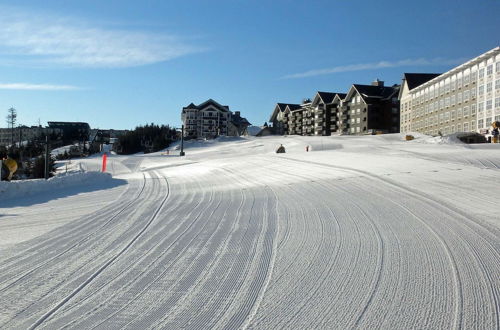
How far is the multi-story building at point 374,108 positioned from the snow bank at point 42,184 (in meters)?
83.3

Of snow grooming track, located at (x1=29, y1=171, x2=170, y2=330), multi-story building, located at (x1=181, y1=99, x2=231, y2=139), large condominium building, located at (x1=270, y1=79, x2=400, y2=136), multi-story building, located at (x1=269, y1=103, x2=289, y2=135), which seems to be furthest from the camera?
multi-story building, located at (x1=269, y1=103, x2=289, y2=135)

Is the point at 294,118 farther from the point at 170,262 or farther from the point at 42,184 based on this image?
the point at 170,262

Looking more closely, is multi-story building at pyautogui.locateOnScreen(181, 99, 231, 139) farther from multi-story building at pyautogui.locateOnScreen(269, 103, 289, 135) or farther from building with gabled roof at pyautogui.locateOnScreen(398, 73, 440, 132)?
building with gabled roof at pyautogui.locateOnScreen(398, 73, 440, 132)

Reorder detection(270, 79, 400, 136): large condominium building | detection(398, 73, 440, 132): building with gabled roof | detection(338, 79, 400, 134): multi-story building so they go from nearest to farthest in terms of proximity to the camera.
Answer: detection(398, 73, 440, 132): building with gabled roof < detection(338, 79, 400, 134): multi-story building < detection(270, 79, 400, 136): large condominium building

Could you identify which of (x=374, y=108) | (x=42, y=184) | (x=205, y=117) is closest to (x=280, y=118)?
(x=205, y=117)

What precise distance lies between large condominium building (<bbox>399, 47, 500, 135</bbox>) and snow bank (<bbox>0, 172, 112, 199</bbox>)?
158ft

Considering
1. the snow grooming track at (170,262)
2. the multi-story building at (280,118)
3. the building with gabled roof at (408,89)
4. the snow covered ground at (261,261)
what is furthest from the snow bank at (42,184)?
the multi-story building at (280,118)

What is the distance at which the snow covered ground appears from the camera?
4.42 m

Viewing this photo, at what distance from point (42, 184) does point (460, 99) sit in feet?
200

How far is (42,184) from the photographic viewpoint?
16719 millimetres

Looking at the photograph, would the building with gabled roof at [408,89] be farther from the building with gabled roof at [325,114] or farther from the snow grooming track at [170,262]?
the snow grooming track at [170,262]

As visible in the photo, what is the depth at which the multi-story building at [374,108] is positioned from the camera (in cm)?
9850

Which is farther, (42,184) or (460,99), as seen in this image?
(460,99)

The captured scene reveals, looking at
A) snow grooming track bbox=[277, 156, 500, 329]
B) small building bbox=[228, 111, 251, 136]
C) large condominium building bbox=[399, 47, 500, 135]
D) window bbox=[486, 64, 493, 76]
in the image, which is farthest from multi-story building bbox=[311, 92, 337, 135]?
snow grooming track bbox=[277, 156, 500, 329]
